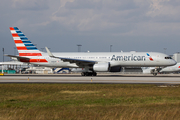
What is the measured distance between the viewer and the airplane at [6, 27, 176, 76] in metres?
47.4

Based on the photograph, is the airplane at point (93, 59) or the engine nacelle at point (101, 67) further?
the airplane at point (93, 59)

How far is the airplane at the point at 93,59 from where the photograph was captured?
4738cm

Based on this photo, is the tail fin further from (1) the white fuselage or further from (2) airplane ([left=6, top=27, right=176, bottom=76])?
(1) the white fuselage

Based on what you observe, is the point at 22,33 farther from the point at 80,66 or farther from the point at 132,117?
the point at 132,117

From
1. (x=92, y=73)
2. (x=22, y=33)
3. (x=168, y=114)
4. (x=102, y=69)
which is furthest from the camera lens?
(x=22, y=33)

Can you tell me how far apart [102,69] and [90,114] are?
34816 mm

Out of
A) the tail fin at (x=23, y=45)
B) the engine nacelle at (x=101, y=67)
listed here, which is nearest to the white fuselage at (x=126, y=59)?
the engine nacelle at (x=101, y=67)

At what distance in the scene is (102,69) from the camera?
151 feet

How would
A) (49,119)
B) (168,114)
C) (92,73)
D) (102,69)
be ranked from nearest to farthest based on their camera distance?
1. (49,119)
2. (168,114)
3. (102,69)
4. (92,73)

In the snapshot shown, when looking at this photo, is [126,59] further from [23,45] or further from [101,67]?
[23,45]

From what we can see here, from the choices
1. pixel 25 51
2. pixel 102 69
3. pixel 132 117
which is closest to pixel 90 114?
pixel 132 117

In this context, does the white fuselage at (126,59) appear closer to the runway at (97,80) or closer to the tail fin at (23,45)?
the tail fin at (23,45)

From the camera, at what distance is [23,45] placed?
52438mm

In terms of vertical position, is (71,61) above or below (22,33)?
below
